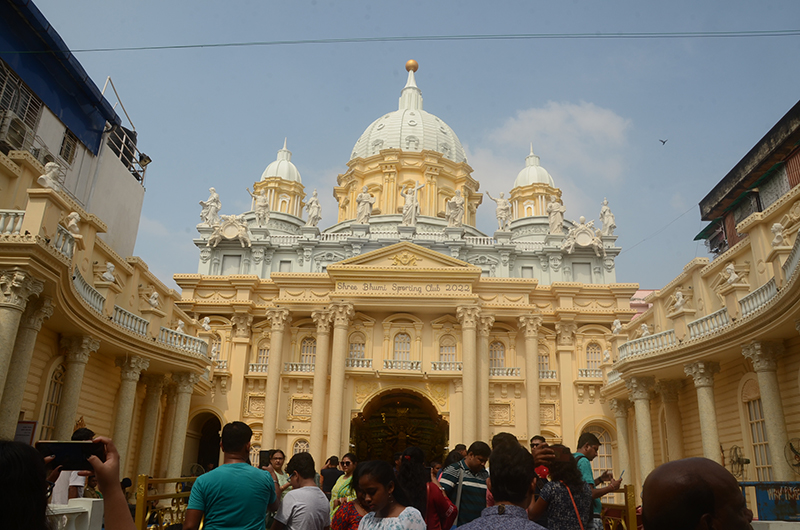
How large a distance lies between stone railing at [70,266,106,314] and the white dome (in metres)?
29.0

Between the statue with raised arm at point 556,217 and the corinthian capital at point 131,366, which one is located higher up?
the statue with raised arm at point 556,217

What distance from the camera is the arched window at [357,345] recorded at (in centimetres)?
3130

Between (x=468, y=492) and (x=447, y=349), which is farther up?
(x=447, y=349)

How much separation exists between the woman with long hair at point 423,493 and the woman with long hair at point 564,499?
1.03 metres

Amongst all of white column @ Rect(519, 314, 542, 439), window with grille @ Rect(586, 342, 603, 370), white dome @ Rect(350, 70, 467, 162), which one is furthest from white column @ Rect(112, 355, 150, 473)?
white dome @ Rect(350, 70, 467, 162)

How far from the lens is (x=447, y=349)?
103ft

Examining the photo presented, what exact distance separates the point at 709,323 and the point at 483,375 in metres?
12.5

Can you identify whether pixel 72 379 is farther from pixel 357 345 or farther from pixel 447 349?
pixel 447 349

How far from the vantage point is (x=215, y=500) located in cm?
545

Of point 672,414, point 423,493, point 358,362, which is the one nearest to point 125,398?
point 358,362

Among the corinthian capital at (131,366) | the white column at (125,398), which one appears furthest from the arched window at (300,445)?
the corinthian capital at (131,366)

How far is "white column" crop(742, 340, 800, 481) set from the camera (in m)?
16.2

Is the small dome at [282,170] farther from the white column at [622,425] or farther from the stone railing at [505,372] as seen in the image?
the white column at [622,425]

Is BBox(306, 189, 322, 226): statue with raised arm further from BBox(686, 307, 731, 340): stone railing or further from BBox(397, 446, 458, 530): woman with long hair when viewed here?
BBox(397, 446, 458, 530): woman with long hair
